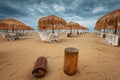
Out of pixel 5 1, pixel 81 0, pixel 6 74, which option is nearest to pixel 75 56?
pixel 6 74

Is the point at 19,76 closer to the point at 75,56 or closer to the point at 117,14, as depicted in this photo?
the point at 75,56

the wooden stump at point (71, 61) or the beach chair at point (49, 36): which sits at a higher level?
the beach chair at point (49, 36)

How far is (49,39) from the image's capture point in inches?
314

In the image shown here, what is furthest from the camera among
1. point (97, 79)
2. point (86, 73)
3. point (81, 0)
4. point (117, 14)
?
point (81, 0)

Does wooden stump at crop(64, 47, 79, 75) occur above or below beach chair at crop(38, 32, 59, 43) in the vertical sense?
below

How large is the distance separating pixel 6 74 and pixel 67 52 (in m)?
1.94

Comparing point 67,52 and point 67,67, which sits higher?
point 67,52

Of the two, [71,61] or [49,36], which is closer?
[71,61]

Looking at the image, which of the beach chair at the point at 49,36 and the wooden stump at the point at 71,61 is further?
the beach chair at the point at 49,36

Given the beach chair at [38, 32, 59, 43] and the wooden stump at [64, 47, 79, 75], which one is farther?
the beach chair at [38, 32, 59, 43]

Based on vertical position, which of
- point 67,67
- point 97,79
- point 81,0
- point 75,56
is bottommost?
point 97,79

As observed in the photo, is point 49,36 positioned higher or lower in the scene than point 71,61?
higher

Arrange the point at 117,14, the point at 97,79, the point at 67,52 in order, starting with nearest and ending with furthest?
the point at 97,79 < the point at 67,52 < the point at 117,14

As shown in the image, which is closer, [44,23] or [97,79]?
[97,79]
